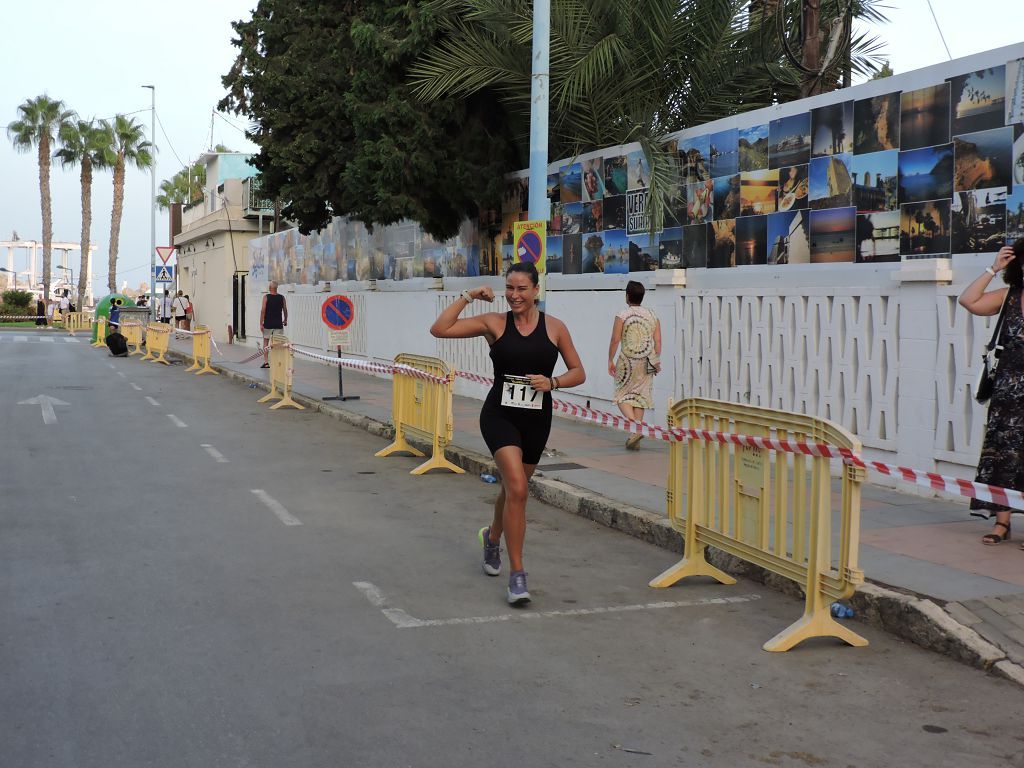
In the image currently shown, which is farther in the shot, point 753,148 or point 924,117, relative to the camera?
point 753,148

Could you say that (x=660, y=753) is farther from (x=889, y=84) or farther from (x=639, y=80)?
(x=639, y=80)

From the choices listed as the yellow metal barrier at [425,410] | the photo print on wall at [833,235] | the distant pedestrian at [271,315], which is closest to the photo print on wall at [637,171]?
the photo print on wall at [833,235]

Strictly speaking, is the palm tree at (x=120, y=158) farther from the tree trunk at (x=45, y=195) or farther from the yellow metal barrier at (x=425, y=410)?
the yellow metal barrier at (x=425, y=410)

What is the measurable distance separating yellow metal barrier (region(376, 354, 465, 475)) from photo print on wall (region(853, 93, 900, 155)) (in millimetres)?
4495

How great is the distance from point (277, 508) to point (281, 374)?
383 inches

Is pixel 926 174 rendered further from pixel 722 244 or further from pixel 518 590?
pixel 518 590

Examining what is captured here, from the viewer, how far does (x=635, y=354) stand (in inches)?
480

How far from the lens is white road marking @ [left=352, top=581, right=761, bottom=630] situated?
19.9 ft

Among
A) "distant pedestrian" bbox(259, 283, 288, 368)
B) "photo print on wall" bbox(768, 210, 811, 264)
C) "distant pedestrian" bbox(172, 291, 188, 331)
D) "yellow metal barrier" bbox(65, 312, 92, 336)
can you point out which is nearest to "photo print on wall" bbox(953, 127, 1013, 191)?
"photo print on wall" bbox(768, 210, 811, 264)

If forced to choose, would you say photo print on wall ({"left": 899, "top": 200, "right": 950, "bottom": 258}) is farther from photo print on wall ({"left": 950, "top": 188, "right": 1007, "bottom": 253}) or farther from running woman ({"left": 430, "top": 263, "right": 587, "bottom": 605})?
running woman ({"left": 430, "top": 263, "right": 587, "bottom": 605})

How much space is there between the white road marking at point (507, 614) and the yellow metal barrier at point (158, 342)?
2433 centimetres

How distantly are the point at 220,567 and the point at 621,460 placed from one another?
532cm

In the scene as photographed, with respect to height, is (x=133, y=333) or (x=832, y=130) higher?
(x=832, y=130)

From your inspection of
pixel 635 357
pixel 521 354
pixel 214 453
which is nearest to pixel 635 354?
pixel 635 357
